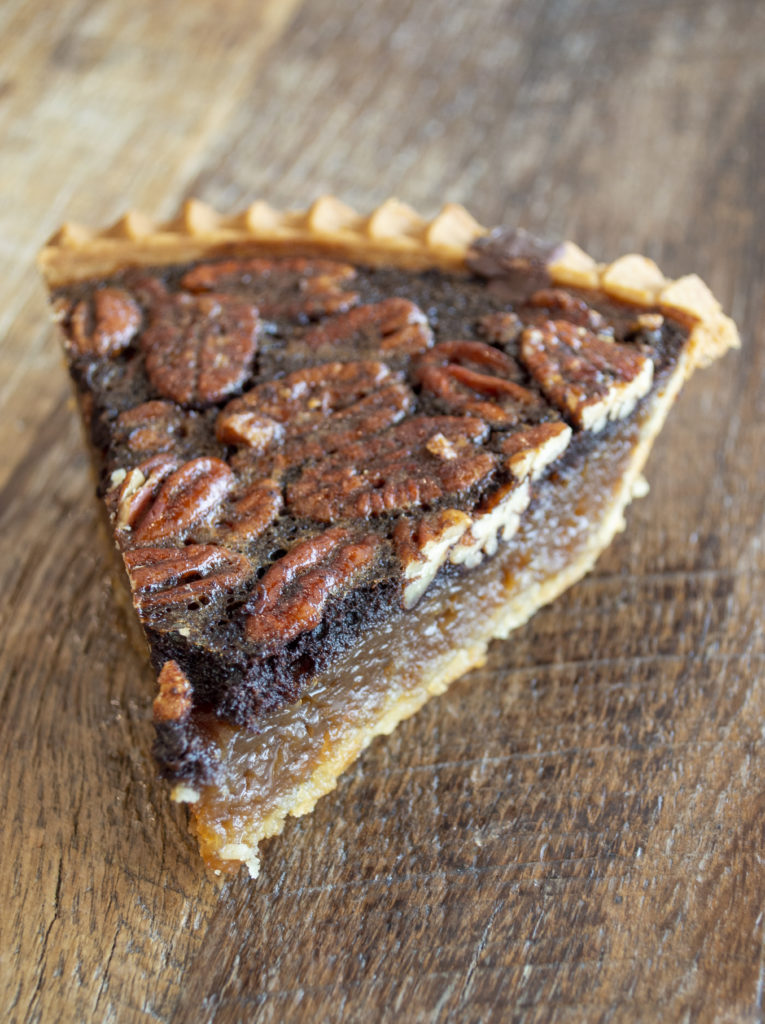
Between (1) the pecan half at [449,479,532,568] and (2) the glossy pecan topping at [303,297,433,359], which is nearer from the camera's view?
(1) the pecan half at [449,479,532,568]

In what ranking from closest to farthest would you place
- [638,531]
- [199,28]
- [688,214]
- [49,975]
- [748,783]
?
[49,975] → [748,783] → [638,531] → [688,214] → [199,28]

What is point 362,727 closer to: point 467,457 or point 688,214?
point 467,457

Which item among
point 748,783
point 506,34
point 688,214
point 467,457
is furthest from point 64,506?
point 506,34

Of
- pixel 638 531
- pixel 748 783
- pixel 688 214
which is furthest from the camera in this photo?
pixel 688 214

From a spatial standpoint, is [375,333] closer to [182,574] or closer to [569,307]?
[569,307]

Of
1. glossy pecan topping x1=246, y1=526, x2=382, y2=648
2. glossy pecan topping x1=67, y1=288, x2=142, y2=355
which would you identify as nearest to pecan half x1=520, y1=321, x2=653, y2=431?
glossy pecan topping x1=246, y1=526, x2=382, y2=648

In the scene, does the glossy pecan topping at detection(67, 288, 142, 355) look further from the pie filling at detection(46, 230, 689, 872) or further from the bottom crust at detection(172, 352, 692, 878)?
the bottom crust at detection(172, 352, 692, 878)

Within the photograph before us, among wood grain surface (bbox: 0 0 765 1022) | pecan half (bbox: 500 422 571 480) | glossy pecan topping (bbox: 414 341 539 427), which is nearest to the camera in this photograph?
wood grain surface (bbox: 0 0 765 1022)
